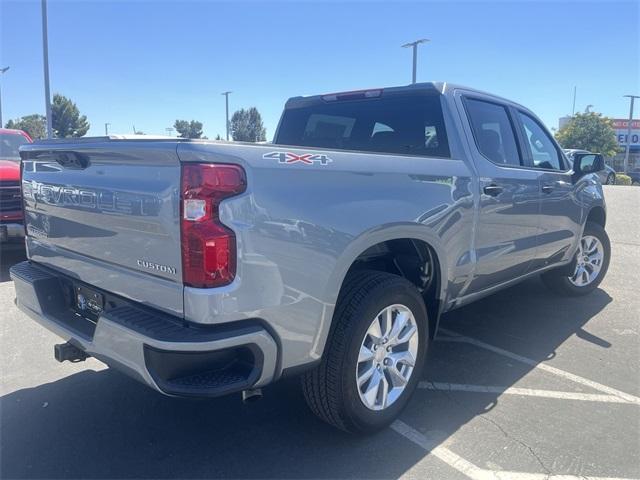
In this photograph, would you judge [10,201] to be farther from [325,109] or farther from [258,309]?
[258,309]

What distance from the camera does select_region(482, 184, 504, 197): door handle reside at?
11.8ft

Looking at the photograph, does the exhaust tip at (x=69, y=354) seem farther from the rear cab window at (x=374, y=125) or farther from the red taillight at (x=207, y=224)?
the rear cab window at (x=374, y=125)

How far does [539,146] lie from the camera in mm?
4672

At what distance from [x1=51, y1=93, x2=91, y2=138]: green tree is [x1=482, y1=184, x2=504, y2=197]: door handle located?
54.6 m

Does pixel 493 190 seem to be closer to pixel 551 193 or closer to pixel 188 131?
pixel 551 193

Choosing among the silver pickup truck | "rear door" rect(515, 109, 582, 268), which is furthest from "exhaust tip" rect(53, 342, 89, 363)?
"rear door" rect(515, 109, 582, 268)

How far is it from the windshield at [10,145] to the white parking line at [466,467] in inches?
321

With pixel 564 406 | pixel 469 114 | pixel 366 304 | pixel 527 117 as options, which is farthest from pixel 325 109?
pixel 564 406

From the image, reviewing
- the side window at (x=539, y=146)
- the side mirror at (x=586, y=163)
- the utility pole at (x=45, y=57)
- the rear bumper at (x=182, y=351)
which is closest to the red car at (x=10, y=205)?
the rear bumper at (x=182, y=351)

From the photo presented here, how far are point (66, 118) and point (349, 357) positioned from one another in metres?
59.7

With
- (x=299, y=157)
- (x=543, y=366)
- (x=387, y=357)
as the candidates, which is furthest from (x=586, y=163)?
(x=299, y=157)

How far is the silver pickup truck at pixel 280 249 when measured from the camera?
2.16 metres

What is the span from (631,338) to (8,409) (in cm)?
482

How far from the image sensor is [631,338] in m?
4.57
